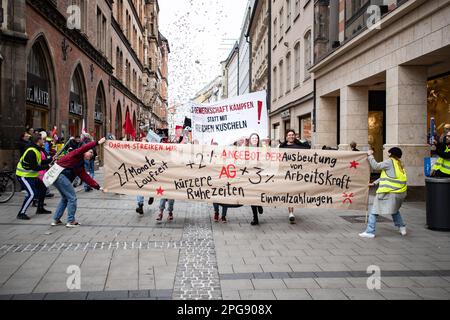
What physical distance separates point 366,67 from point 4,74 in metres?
11.5

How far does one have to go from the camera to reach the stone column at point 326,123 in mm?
18516

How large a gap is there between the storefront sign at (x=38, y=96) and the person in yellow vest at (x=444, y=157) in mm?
13113

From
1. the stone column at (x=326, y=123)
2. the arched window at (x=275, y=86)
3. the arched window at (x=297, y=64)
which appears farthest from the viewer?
the arched window at (x=275, y=86)

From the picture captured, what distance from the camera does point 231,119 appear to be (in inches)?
372

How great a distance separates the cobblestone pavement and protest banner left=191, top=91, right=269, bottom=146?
1870 mm

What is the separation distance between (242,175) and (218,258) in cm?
278

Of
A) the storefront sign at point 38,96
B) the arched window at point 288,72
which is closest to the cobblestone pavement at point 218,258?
the storefront sign at point 38,96

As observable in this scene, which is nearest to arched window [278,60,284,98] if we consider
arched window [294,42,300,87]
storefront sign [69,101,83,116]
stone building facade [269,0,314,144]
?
stone building facade [269,0,314,144]

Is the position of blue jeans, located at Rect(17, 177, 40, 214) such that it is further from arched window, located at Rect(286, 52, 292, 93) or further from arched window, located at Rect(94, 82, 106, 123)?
arched window, located at Rect(286, 52, 292, 93)

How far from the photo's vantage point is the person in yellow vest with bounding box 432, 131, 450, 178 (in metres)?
8.45

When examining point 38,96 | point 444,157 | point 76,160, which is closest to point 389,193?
point 444,157

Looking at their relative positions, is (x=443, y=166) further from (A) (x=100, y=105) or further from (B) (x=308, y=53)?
(A) (x=100, y=105)

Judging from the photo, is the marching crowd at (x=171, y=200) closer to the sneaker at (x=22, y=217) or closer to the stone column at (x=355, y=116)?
the sneaker at (x=22, y=217)
